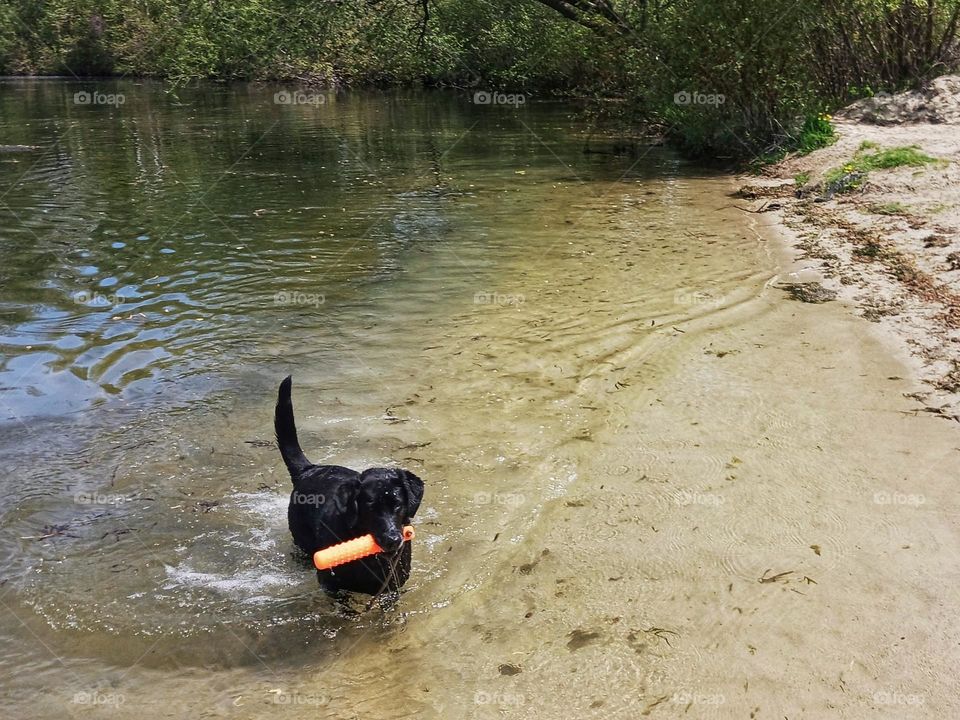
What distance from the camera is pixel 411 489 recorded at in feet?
14.6

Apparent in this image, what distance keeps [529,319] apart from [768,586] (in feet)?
14.8

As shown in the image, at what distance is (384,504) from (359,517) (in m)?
0.15

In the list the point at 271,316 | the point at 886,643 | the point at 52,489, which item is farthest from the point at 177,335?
the point at 886,643

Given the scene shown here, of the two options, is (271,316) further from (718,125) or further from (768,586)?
(718,125)

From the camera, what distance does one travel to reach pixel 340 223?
521 inches

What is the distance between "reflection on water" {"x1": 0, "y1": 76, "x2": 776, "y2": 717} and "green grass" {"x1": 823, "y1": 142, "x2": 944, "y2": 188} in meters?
1.80

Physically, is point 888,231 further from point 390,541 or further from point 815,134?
point 390,541

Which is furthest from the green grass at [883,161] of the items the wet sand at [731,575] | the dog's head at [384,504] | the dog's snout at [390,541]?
the dog's snout at [390,541]

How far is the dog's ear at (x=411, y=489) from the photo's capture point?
14.5 feet

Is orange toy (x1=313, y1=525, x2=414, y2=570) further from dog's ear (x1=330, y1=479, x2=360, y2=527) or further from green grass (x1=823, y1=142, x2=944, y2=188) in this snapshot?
green grass (x1=823, y1=142, x2=944, y2=188)

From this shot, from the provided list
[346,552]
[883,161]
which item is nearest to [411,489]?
[346,552]

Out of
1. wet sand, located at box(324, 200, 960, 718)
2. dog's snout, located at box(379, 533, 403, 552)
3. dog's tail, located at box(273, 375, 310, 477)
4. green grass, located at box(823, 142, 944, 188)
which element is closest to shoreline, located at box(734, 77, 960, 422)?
green grass, located at box(823, 142, 944, 188)

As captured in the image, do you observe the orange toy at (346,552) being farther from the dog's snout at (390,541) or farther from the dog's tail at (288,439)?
the dog's tail at (288,439)

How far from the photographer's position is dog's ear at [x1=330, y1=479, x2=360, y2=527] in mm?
4383
